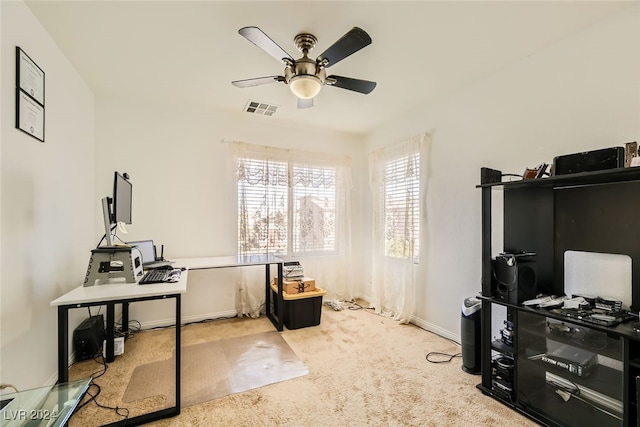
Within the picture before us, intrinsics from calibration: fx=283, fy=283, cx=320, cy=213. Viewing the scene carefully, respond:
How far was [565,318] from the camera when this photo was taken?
159 cm

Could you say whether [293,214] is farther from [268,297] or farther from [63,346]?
[63,346]

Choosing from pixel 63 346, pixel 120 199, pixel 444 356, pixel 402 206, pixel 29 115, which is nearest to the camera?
pixel 63 346

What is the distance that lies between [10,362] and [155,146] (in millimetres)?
2274

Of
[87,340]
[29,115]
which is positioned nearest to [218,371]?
[87,340]

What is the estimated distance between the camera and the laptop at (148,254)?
8.75ft

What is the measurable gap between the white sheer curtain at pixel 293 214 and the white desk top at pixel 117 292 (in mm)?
1638

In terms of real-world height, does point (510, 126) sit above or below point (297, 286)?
above

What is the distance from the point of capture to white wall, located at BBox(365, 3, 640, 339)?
181cm

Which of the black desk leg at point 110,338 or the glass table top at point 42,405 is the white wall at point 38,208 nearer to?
the black desk leg at point 110,338

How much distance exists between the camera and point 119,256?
2.00 m

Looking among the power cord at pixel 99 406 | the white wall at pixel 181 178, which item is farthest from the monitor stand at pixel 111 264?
the white wall at pixel 181 178

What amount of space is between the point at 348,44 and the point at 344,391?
7.57 feet

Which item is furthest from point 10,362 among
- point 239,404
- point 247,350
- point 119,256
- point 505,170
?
point 505,170

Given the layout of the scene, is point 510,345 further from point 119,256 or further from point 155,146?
point 155,146
